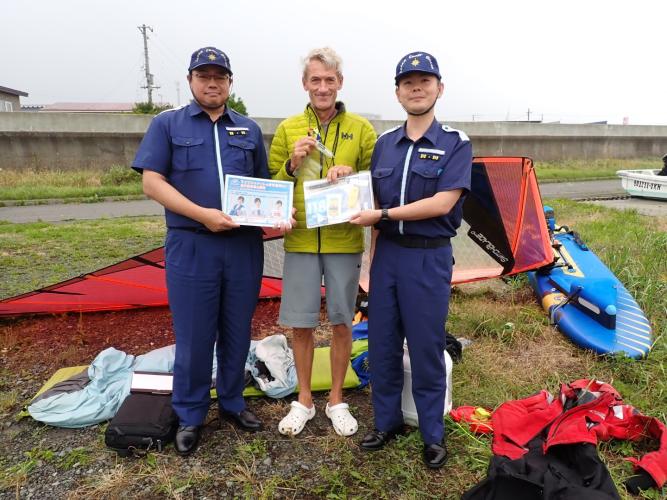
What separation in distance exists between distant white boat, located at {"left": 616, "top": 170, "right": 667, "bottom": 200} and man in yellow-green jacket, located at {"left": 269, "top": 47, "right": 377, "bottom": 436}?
12.4 meters

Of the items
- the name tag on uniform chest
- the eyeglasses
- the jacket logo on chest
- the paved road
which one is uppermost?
the eyeglasses

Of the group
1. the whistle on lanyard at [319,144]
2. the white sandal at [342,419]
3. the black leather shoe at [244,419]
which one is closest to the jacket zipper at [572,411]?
the white sandal at [342,419]

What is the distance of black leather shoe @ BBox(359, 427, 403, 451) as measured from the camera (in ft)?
9.34

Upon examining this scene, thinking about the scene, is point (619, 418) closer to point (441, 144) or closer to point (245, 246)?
point (441, 144)

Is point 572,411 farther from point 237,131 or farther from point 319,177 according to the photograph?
point 237,131

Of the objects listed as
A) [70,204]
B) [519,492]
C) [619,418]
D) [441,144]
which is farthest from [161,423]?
[70,204]

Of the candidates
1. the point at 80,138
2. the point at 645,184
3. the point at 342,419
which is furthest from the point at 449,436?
the point at 80,138

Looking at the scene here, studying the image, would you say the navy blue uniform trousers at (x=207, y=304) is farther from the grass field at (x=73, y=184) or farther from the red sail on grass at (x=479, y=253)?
the grass field at (x=73, y=184)

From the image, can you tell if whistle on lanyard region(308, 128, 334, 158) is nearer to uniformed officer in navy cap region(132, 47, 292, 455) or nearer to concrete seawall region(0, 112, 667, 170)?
uniformed officer in navy cap region(132, 47, 292, 455)

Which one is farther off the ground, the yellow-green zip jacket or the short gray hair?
the short gray hair

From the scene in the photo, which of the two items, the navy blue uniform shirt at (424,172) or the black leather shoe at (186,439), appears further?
the black leather shoe at (186,439)

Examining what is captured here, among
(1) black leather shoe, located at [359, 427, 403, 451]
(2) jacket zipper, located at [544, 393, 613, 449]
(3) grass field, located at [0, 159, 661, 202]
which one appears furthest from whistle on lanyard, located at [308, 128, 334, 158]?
(3) grass field, located at [0, 159, 661, 202]

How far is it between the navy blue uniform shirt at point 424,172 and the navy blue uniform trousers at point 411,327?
0.12m

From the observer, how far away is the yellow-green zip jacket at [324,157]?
278 cm
